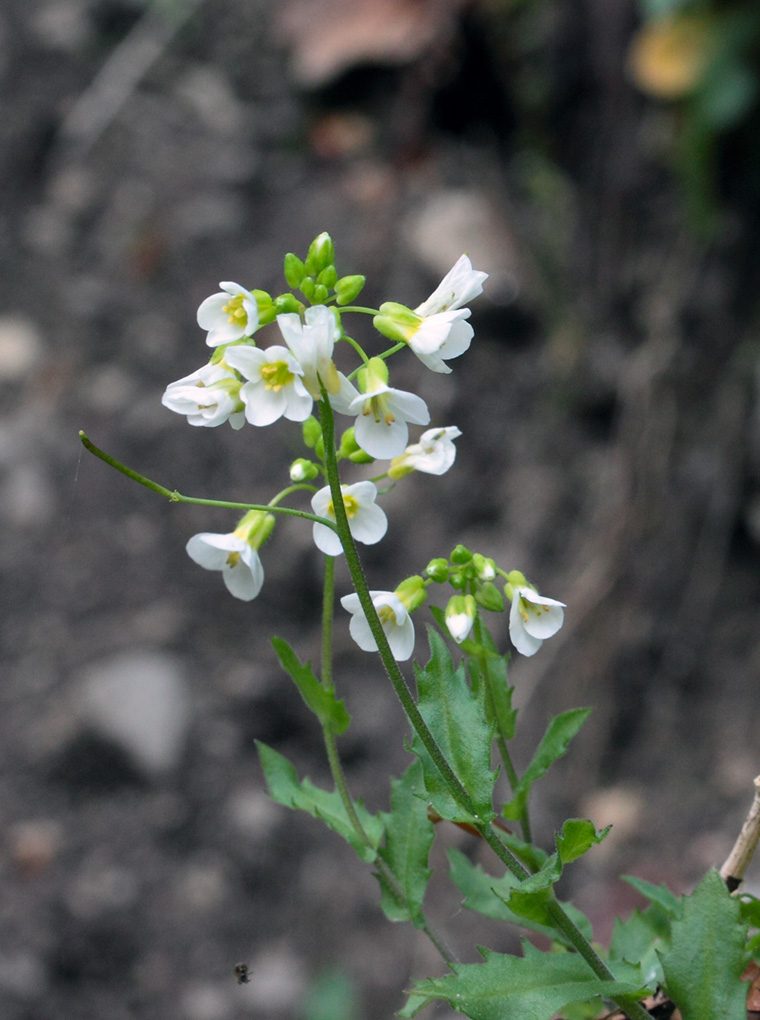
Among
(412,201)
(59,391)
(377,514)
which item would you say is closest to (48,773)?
(59,391)

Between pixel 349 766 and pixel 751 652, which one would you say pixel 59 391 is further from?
pixel 751 652

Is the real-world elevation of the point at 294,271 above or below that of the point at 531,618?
above

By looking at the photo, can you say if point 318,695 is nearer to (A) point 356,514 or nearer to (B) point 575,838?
(A) point 356,514

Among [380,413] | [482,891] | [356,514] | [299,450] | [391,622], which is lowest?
[299,450]

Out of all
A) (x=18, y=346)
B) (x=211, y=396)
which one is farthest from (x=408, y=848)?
(x=18, y=346)

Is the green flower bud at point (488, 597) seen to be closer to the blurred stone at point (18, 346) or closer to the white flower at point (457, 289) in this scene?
the white flower at point (457, 289)

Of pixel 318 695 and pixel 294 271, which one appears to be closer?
pixel 294 271

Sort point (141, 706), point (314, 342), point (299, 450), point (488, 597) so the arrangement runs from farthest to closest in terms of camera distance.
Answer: point (299, 450) → point (141, 706) → point (488, 597) → point (314, 342)

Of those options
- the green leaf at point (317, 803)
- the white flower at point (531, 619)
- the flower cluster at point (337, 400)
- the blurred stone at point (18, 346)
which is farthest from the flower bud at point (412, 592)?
the blurred stone at point (18, 346)
